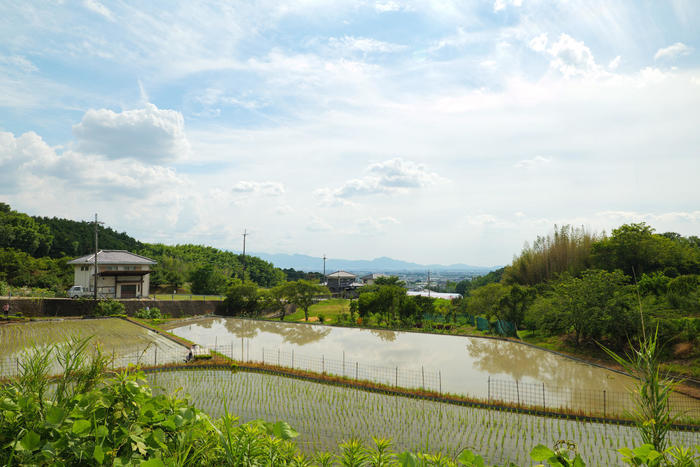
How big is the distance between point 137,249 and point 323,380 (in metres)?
49.2

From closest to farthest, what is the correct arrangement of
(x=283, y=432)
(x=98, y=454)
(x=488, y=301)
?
(x=98, y=454) → (x=283, y=432) → (x=488, y=301)

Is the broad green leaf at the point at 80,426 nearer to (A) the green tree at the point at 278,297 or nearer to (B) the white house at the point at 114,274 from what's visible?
(A) the green tree at the point at 278,297

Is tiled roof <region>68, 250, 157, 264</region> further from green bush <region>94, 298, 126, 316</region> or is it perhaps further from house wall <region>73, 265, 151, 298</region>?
green bush <region>94, 298, 126, 316</region>

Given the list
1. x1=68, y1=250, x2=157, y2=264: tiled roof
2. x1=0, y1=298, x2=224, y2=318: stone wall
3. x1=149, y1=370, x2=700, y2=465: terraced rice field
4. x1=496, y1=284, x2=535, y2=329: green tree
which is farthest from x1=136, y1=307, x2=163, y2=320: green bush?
x1=496, y1=284, x2=535, y2=329: green tree

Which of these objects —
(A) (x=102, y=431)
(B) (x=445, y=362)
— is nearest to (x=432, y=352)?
(B) (x=445, y=362)

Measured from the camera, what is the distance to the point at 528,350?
63.9 ft

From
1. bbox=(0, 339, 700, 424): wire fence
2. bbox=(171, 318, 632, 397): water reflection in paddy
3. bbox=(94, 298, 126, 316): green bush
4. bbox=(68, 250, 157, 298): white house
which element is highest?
bbox=(68, 250, 157, 298): white house

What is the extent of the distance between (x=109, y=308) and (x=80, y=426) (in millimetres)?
28992

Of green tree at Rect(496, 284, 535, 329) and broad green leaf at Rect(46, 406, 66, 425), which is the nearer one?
broad green leaf at Rect(46, 406, 66, 425)

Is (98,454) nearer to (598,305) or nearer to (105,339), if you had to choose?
(598,305)

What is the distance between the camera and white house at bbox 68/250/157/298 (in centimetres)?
3083

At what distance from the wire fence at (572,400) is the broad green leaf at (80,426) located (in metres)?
11.2

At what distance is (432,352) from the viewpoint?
19.1 meters

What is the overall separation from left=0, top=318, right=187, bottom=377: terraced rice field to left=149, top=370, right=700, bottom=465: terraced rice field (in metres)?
3.66
